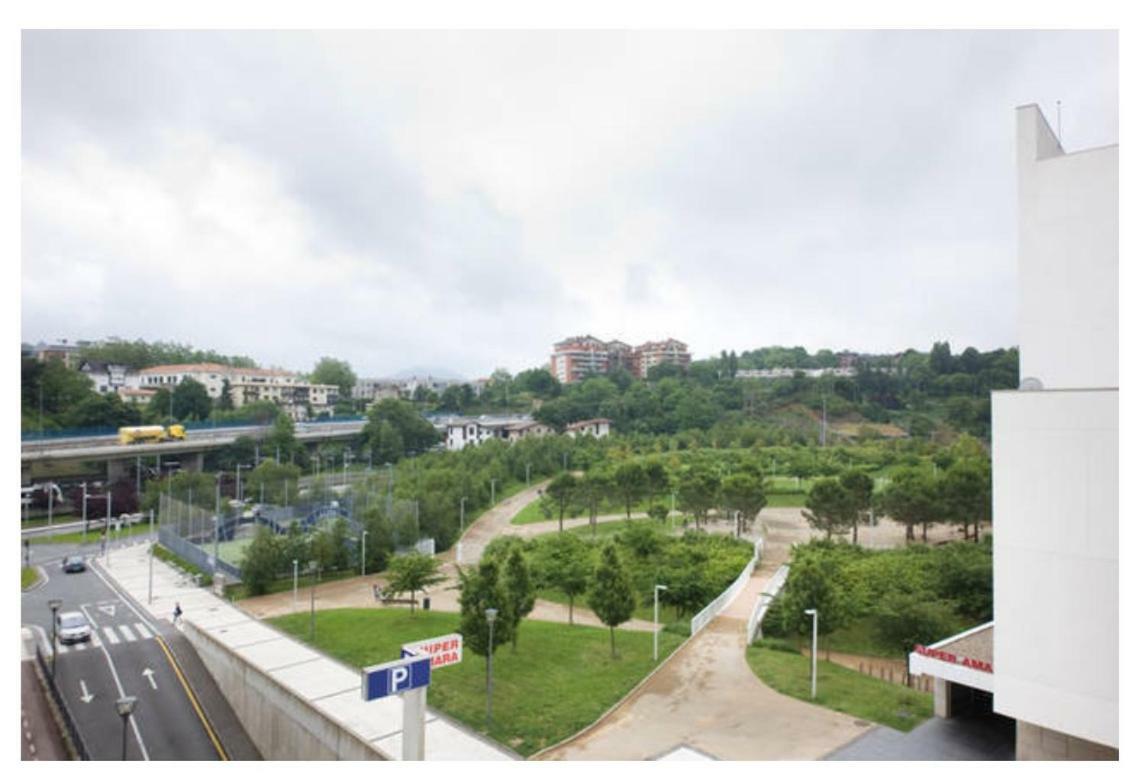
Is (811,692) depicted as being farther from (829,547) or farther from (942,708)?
(829,547)

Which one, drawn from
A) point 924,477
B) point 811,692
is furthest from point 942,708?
point 924,477

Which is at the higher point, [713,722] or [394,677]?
[394,677]

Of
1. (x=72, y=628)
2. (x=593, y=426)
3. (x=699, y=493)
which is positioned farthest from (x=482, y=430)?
(x=72, y=628)

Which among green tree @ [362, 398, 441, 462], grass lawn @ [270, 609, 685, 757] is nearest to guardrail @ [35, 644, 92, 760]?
grass lawn @ [270, 609, 685, 757]

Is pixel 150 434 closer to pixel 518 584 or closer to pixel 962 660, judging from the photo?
pixel 518 584

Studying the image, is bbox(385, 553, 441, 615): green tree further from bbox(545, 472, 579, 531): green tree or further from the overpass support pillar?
the overpass support pillar
